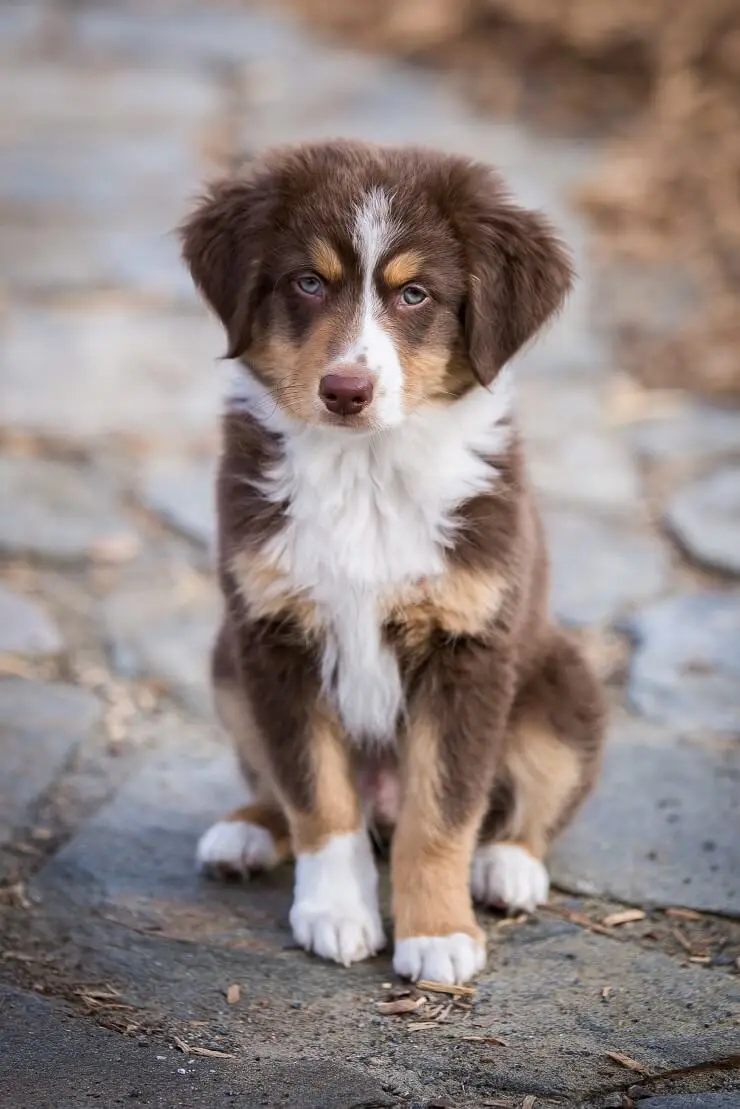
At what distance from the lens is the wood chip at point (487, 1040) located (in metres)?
2.69

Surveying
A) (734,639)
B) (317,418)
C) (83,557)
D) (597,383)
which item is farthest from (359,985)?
(597,383)

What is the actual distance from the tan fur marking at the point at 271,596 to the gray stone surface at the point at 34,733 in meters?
0.84

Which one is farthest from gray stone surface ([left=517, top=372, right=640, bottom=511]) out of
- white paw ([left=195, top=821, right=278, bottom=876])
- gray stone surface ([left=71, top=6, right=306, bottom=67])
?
gray stone surface ([left=71, top=6, right=306, bottom=67])

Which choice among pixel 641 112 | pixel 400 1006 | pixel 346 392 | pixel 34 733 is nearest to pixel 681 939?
pixel 400 1006

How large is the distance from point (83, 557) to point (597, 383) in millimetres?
2496

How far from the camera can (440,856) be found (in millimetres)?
3094

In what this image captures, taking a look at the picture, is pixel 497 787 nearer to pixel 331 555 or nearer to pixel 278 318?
pixel 331 555

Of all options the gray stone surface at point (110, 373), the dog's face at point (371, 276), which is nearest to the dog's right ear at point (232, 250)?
the dog's face at point (371, 276)

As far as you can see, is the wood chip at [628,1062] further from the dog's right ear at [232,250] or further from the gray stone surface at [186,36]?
the gray stone surface at [186,36]

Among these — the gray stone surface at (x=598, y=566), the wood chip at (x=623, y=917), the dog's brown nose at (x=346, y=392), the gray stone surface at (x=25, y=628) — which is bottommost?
the wood chip at (x=623, y=917)

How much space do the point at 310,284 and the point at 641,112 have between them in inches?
301

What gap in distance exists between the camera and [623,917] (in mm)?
3184

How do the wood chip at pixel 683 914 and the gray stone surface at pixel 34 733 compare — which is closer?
the wood chip at pixel 683 914

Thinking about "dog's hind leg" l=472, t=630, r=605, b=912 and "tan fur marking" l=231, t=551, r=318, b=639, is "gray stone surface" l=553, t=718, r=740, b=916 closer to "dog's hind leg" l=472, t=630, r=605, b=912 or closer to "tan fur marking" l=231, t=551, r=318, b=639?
"dog's hind leg" l=472, t=630, r=605, b=912
